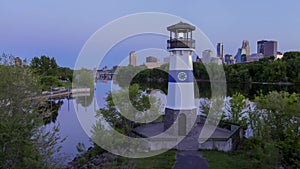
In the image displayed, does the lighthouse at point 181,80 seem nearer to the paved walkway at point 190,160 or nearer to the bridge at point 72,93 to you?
the paved walkway at point 190,160

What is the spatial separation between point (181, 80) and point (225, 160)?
4527mm

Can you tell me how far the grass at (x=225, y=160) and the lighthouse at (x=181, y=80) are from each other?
6.51 ft

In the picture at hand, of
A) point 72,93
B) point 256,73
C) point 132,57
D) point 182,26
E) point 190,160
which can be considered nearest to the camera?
point 190,160

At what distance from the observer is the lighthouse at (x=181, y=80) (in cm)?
1345

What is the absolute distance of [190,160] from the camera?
11320mm

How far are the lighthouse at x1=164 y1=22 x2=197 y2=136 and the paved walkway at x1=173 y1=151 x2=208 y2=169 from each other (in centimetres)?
174

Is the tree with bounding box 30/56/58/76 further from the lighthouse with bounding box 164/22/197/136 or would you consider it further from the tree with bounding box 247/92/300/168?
the tree with bounding box 247/92/300/168

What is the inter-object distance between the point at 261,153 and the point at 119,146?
19.8 feet

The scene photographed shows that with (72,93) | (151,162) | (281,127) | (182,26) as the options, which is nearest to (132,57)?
(182,26)

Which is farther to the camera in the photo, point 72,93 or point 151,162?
point 72,93

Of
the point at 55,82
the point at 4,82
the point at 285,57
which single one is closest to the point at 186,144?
the point at 4,82

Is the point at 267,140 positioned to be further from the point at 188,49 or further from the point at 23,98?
the point at 23,98

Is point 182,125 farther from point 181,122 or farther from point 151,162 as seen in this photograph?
point 151,162

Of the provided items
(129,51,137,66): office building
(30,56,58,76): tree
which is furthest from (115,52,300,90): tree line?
(129,51,137,66): office building
